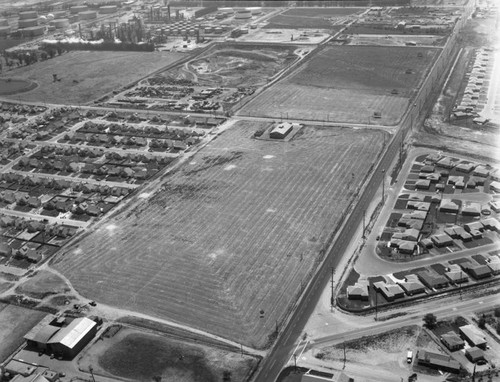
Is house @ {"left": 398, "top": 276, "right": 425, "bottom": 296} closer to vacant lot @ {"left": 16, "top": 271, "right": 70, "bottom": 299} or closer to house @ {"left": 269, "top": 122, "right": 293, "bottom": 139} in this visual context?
vacant lot @ {"left": 16, "top": 271, "right": 70, "bottom": 299}

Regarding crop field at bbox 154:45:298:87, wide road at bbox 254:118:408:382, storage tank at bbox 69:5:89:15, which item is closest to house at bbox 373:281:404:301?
wide road at bbox 254:118:408:382

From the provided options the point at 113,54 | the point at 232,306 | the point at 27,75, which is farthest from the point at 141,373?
the point at 113,54

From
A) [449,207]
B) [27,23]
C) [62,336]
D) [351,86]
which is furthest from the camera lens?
[27,23]

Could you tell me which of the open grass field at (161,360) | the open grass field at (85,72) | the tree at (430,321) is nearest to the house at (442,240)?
the tree at (430,321)

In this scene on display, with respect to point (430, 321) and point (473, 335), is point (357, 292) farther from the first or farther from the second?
point (473, 335)

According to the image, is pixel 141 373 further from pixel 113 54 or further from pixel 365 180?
pixel 113 54

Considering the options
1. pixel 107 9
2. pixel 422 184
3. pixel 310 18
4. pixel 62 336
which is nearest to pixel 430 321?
pixel 422 184
